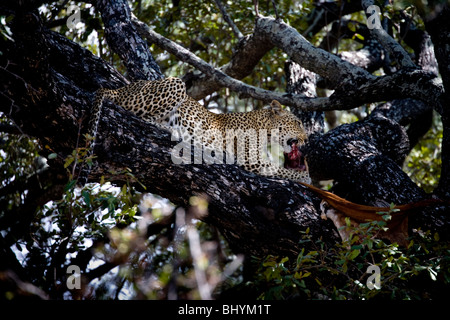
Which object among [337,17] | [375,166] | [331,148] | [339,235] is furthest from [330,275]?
[337,17]

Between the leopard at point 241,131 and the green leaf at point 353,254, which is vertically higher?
the leopard at point 241,131

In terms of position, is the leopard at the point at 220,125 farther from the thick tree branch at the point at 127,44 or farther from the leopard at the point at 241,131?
the thick tree branch at the point at 127,44

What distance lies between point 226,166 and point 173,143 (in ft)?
1.93

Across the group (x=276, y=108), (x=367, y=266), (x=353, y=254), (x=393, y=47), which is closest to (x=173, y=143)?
(x=353, y=254)

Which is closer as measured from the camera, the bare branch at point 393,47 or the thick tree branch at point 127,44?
the bare branch at point 393,47

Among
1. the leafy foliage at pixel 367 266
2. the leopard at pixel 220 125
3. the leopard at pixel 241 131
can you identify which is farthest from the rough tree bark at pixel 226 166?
the leopard at pixel 220 125

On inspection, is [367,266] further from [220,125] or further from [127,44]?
[127,44]

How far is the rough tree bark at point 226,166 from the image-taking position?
172 inches

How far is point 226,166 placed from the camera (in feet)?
17.0

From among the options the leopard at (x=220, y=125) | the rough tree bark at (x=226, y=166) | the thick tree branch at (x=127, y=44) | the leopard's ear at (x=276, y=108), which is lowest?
the rough tree bark at (x=226, y=166)

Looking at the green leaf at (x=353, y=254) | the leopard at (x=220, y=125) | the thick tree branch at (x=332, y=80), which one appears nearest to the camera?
the green leaf at (x=353, y=254)

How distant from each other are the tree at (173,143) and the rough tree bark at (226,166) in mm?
12

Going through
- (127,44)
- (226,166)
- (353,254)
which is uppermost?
(127,44)

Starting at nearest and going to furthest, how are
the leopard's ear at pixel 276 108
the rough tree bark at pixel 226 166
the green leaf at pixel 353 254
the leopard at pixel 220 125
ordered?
the green leaf at pixel 353 254
the rough tree bark at pixel 226 166
the leopard at pixel 220 125
the leopard's ear at pixel 276 108
